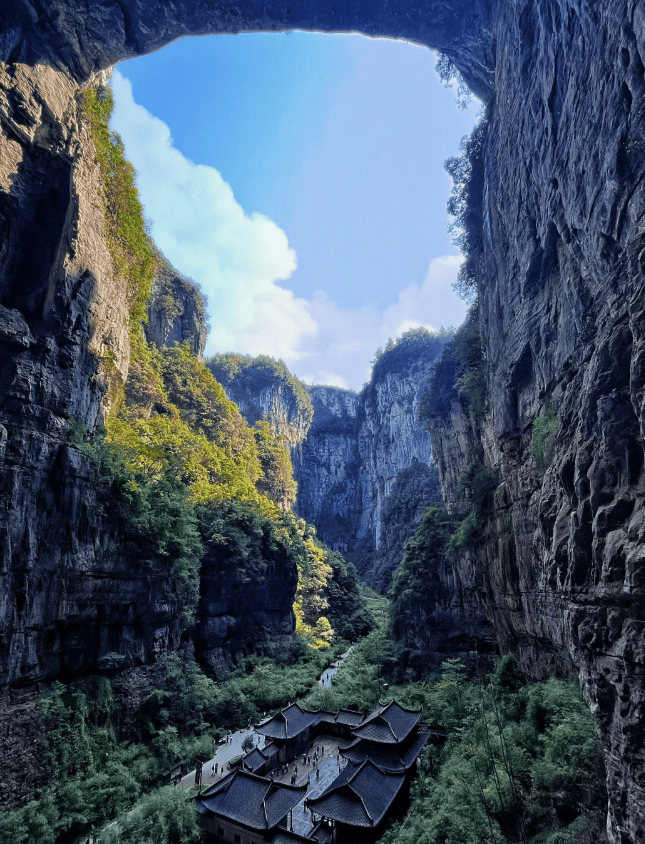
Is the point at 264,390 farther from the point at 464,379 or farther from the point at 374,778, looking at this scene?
the point at 374,778

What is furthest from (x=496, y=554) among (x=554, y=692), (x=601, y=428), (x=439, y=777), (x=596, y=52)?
(x=596, y=52)

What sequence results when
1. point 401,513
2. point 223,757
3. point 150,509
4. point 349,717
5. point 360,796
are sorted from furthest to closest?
point 401,513 → point 349,717 → point 150,509 → point 223,757 → point 360,796

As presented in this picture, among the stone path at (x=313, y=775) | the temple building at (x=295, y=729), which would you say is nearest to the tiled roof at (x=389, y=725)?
the temple building at (x=295, y=729)

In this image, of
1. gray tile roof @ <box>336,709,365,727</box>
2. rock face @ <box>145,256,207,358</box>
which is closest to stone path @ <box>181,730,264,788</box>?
gray tile roof @ <box>336,709,365,727</box>

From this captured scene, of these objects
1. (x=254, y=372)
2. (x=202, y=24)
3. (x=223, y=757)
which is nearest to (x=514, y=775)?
(x=223, y=757)

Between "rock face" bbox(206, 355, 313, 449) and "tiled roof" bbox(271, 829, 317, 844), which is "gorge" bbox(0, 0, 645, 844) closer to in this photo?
"tiled roof" bbox(271, 829, 317, 844)

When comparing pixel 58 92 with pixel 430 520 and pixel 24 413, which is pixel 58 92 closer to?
pixel 24 413
